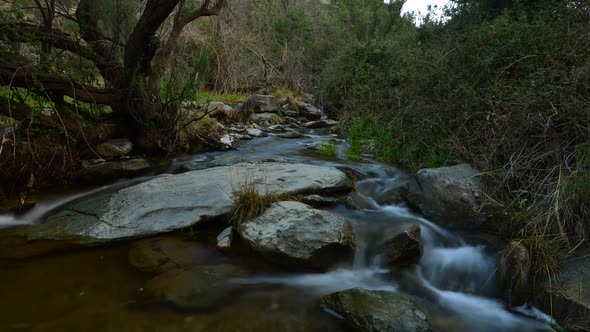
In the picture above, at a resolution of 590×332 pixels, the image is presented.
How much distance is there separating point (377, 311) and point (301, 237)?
0.94m

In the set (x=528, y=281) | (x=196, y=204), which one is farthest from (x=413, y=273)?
(x=196, y=204)

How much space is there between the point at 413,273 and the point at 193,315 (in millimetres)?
1718

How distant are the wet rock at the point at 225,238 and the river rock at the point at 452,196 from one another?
6.41ft

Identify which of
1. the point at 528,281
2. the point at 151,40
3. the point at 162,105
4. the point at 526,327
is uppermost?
the point at 151,40

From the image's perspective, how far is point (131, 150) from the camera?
5539 millimetres

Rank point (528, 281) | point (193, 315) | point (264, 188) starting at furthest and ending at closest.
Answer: point (264, 188)
point (528, 281)
point (193, 315)

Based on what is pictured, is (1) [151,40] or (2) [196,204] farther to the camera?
(1) [151,40]

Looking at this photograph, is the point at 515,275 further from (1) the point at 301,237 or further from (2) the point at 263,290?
(2) the point at 263,290

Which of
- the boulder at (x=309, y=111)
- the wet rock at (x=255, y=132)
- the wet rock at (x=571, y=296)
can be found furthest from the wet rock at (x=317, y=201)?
the boulder at (x=309, y=111)

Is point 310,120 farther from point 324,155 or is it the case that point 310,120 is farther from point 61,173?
point 61,173

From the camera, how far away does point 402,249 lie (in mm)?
3135

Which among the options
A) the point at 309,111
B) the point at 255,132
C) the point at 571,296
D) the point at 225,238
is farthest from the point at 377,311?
the point at 309,111

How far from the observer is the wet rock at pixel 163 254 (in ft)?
9.77

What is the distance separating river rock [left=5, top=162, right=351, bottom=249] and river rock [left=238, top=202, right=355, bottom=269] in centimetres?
56
